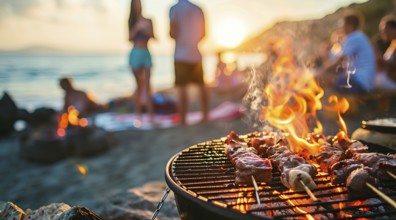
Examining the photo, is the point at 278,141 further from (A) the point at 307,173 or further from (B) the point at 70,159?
(B) the point at 70,159

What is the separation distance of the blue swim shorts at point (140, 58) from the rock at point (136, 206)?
4837 mm

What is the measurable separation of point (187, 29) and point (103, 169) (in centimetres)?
382

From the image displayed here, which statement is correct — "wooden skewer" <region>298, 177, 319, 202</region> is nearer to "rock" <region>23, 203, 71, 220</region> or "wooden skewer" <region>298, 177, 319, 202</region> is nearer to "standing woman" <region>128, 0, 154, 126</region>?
"rock" <region>23, 203, 71, 220</region>

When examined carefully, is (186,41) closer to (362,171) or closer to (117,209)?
(117,209)

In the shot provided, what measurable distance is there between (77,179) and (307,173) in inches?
200

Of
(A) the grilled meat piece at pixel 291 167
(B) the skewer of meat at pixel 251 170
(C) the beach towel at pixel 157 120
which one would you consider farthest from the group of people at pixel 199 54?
(B) the skewer of meat at pixel 251 170

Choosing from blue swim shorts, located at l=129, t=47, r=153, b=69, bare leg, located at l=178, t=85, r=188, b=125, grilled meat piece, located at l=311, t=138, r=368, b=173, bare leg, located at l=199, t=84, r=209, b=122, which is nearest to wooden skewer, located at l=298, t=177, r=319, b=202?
grilled meat piece, located at l=311, t=138, r=368, b=173

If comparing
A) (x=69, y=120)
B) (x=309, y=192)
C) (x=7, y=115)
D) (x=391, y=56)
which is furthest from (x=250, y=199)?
(x=7, y=115)

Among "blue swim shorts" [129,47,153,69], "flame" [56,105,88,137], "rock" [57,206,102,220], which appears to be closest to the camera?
"rock" [57,206,102,220]

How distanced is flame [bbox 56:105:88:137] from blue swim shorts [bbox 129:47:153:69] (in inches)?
84.9

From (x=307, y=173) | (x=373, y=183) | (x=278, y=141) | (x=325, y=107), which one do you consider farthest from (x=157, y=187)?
(x=325, y=107)

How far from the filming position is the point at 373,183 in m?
2.12

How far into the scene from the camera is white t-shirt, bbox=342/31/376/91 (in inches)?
295

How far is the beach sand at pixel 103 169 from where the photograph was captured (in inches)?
213
